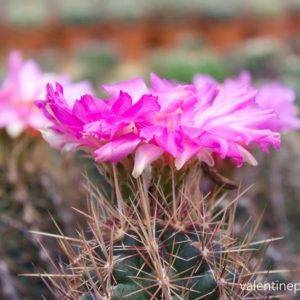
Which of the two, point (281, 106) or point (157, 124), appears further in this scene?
point (281, 106)

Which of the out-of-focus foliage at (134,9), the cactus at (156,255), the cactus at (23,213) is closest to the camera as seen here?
the cactus at (156,255)

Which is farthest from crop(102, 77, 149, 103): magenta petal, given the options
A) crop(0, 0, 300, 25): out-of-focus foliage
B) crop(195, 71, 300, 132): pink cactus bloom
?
crop(0, 0, 300, 25): out-of-focus foliage

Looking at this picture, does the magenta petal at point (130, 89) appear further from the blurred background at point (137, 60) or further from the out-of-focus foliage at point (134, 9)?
the out-of-focus foliage at point (134, 9)

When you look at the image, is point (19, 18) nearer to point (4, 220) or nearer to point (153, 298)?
point (4, 220)

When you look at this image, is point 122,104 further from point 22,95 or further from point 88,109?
point 22,95

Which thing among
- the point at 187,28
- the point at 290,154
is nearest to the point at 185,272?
the point at 290,154

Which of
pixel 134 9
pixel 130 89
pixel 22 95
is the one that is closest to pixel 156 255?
pixel 130 89

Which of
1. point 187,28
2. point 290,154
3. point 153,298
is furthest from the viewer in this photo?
point 187,28

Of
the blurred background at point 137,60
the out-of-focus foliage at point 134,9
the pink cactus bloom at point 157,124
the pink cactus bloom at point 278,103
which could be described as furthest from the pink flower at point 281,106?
the out-of-focus foliage at point 134,9
